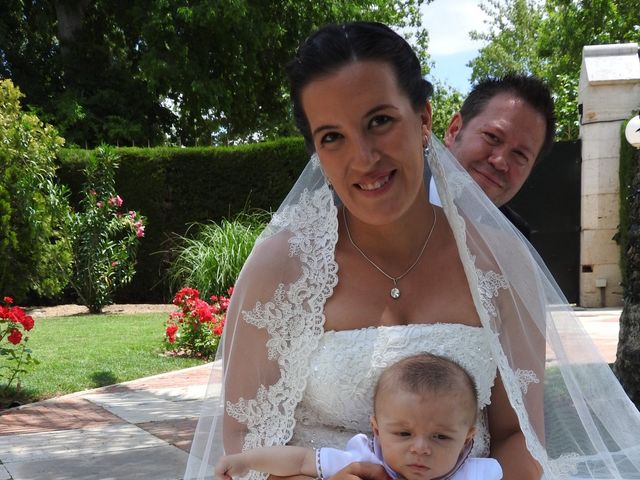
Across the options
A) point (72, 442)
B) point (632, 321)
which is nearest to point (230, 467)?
point (632, 321)

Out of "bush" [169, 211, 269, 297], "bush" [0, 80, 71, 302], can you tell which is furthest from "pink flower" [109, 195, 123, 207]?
"bush" [169, 211, 269, 297]

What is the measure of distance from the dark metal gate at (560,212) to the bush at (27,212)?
7175 millimetres

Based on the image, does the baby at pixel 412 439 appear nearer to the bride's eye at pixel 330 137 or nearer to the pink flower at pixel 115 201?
the bride's eye at pixel 330 137

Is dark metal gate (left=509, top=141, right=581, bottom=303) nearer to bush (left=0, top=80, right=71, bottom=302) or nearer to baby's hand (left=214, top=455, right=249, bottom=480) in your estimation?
bush (left=0, top=80, right=71, bottom=302)

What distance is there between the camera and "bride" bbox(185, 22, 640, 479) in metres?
1.94

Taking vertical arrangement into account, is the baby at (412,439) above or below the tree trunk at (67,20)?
below

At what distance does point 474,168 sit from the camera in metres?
3.12

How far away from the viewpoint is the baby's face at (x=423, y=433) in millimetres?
1766

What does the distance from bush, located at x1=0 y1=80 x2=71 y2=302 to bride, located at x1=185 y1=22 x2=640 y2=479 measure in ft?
33.3

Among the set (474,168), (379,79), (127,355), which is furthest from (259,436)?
(127,355)

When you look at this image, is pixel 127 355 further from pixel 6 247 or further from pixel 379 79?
pixel 379 79

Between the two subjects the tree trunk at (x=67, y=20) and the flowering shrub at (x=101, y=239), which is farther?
the tree trunk at (x=67, y=20)

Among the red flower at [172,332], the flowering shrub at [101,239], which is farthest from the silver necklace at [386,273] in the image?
the flowering shrub at [101,239]

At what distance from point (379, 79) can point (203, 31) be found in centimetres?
1684
